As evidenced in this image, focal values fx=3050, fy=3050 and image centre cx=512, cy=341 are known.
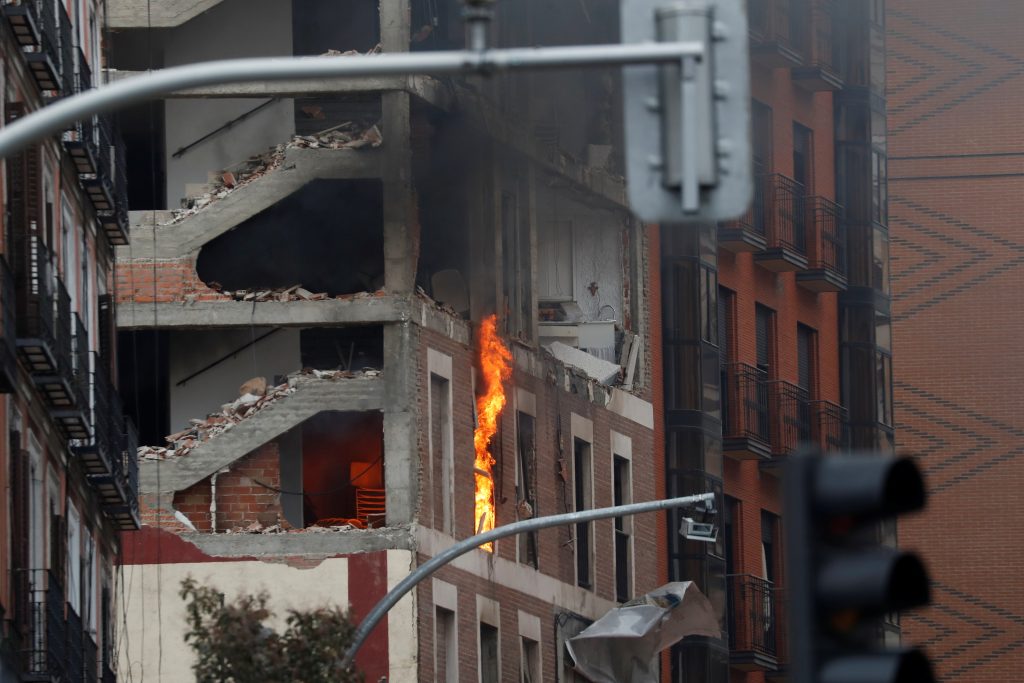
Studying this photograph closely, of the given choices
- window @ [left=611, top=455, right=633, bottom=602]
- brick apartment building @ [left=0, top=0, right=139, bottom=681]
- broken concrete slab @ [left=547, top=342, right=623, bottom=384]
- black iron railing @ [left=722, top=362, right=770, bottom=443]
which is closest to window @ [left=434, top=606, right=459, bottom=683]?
brick apartment building @ [left=0, top=0, right=139, bottom=681]

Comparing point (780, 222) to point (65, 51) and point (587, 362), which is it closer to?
point (587, 362)

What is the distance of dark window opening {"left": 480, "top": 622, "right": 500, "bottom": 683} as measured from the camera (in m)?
43.4

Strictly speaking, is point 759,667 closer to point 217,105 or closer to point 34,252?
point 217,105

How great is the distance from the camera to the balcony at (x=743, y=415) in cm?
5072

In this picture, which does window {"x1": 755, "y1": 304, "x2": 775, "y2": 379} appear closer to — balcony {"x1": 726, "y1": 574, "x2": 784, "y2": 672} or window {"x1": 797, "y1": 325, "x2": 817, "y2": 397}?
window {"x1": 797, "y1": 325, "x2": 817, "y2": 397}

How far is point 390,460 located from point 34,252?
48.0 ft

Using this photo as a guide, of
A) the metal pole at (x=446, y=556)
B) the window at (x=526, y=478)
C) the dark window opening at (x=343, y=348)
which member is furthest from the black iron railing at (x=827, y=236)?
the metal pole at (x=446, y=556)

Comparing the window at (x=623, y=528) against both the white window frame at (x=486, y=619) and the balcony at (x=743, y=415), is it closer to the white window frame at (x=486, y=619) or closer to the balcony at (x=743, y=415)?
the balcony at (x=743, y=415)

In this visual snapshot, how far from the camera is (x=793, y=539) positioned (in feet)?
28.1

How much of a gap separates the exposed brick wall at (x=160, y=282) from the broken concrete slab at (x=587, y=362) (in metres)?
8.25

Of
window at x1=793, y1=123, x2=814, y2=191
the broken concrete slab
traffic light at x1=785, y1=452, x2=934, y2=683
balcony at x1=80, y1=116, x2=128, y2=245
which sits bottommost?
traffic light at x1=785, y1=452, x2=934, y2=683

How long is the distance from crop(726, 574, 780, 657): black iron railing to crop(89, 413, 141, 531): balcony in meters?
17.2

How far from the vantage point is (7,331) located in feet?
82.3

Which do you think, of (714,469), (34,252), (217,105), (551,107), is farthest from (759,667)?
(34,252)
